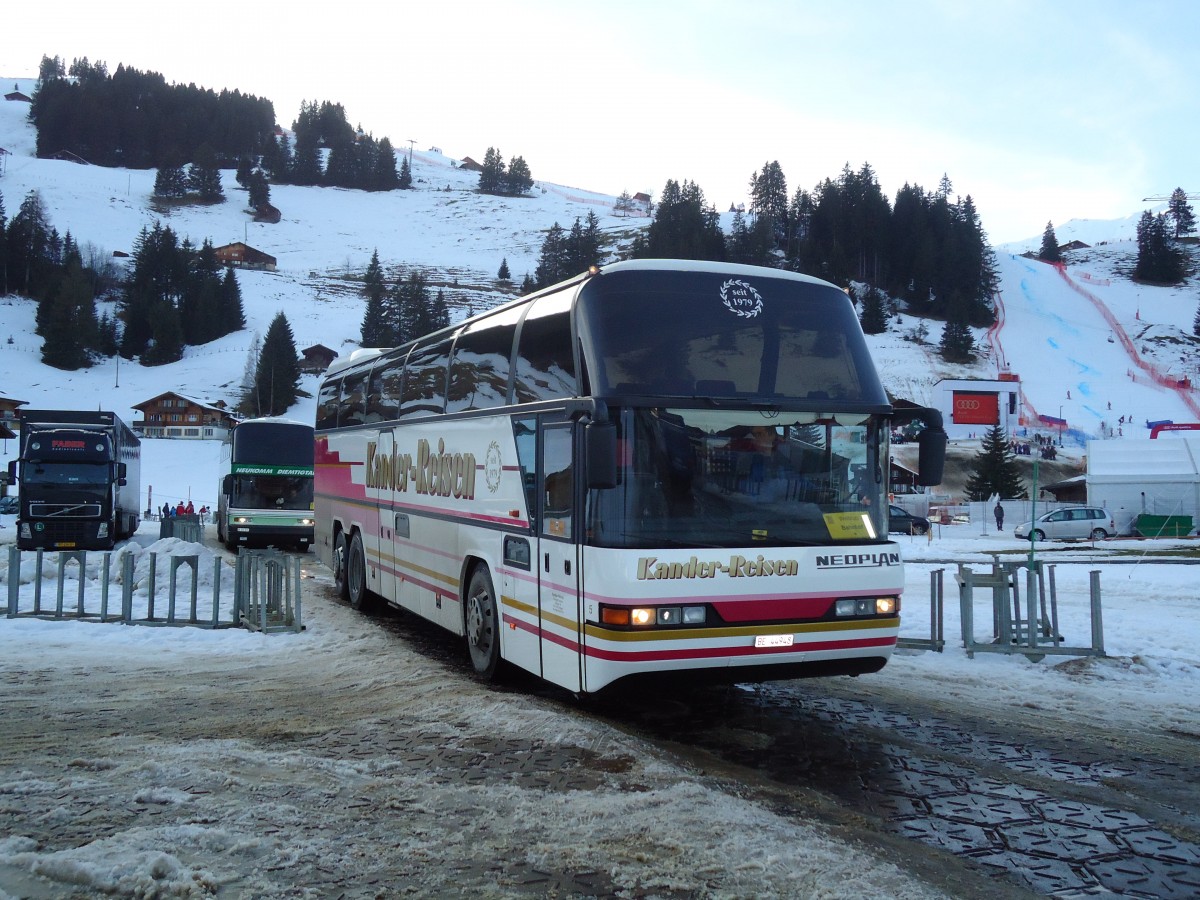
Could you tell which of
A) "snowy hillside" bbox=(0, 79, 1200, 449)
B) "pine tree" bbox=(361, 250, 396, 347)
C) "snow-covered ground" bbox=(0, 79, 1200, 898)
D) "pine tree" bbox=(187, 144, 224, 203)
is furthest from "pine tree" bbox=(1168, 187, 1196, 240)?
"snow-covered ground" bbox=(0, 79, 1200, 898)

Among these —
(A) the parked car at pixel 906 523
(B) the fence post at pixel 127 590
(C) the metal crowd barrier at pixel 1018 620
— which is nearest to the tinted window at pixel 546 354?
(C) the metal crowd barrier at pixel 1018 620

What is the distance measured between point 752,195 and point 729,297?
163207mm

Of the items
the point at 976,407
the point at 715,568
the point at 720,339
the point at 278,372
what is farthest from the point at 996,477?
the point at 278,372

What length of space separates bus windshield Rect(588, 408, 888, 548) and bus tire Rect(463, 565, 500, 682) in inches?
94.4

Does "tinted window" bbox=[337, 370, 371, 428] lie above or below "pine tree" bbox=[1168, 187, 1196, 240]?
below

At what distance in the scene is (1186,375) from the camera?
110750 millimetres

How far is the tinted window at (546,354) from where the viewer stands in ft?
25.8

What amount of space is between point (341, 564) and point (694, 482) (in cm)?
995

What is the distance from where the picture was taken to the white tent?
4153 centimetres

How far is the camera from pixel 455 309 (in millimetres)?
129250

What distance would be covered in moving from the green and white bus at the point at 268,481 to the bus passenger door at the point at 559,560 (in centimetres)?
2150

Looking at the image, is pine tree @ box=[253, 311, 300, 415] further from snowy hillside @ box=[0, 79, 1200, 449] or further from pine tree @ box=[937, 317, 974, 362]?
pine tree @ box=[937, 317, 974, 362]

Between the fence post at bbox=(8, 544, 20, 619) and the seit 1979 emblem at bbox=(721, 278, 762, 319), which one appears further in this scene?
the fence post at bbox=(8, 544, 20, 619)

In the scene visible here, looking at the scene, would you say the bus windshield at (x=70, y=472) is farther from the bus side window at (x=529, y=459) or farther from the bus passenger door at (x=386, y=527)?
the bus side window at (x=529, y=459)
